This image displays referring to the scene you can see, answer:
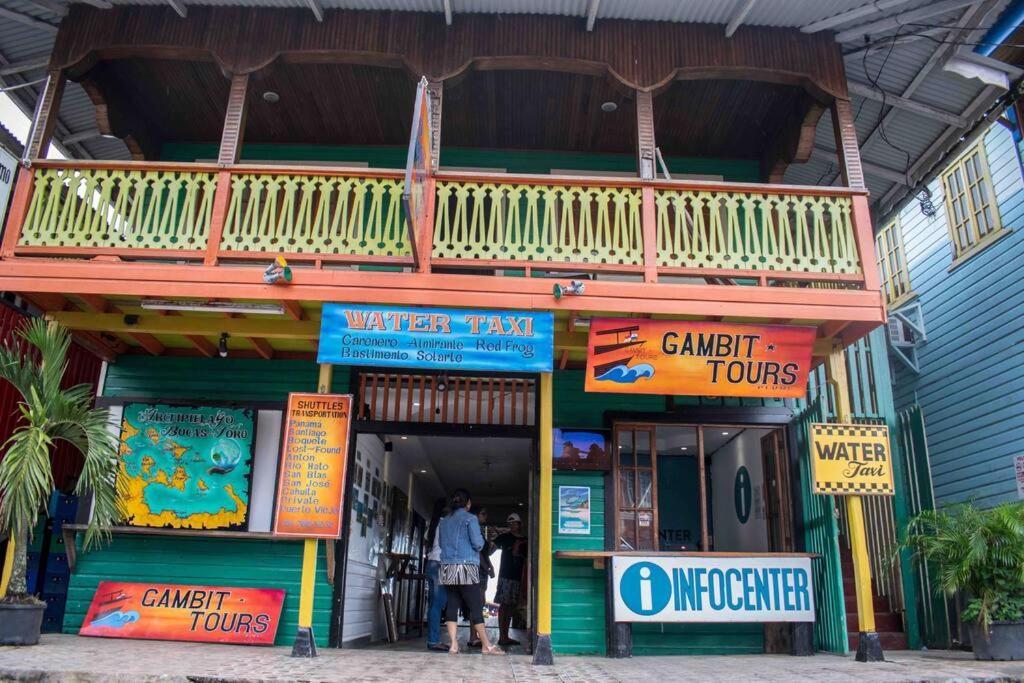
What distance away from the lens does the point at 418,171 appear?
7285 millimetres

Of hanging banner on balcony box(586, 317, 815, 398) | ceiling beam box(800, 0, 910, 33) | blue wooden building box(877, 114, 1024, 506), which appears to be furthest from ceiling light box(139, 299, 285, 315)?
blue wooden building box(877, 114, 1024, 506)

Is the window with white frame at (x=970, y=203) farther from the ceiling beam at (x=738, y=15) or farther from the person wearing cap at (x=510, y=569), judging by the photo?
the person wearing cap at (x=510, y=569)

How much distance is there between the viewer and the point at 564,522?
927 centimetres

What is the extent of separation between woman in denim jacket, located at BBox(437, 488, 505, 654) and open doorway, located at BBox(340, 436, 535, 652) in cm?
37

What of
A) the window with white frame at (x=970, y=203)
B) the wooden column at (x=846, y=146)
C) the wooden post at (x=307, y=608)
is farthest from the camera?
the window with white frame at (x=970, y=203)

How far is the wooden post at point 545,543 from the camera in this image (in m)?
7.57

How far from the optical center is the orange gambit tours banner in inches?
310

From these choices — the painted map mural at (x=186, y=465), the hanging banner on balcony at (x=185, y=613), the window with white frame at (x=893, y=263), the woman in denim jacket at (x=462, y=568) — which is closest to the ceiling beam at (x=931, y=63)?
the window with white frame at (x=893, y=263)

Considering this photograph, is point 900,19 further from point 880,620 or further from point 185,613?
point 185,613

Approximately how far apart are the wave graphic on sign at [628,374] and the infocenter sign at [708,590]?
213 cm

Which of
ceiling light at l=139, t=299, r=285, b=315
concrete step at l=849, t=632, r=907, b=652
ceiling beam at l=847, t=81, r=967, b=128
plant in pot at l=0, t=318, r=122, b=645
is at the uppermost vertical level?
ceiling beam at l=847, t=81, r=967, b=128

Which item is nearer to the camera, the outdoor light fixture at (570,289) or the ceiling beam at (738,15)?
the outdoor light fixture at (570,289)

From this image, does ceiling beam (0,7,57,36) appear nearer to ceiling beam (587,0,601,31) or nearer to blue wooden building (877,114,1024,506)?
ceiling beam (587,0,601,31)

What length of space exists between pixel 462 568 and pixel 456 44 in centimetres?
592
